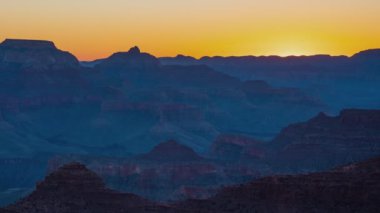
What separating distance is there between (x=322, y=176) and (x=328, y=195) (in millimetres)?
2885

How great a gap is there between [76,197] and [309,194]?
18.3 metres

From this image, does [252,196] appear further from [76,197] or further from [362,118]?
[362,118]

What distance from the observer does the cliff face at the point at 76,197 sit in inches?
3546

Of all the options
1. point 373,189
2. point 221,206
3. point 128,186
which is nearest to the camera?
point 373,189

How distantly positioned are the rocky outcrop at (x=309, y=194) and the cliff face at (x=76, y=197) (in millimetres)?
5916

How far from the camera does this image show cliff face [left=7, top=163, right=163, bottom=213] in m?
90.1

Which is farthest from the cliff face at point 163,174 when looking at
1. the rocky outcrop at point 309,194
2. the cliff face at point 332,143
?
the rocky outcrop at point 309,194

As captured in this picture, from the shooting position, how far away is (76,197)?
92.1 metres

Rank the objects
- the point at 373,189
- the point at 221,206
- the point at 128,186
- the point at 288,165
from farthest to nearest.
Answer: the point at 288,165 < the point at 128,186 < the point at 221,206 < the point at 373,189

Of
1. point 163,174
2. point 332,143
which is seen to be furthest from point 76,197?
point 332,143

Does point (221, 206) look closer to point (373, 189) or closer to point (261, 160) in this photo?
point (373, 189)

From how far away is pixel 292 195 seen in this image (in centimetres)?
8312

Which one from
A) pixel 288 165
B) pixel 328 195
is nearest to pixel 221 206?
pixel 328 195

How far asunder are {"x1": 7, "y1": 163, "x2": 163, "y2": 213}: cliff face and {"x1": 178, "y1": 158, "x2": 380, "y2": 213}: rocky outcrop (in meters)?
5.92
